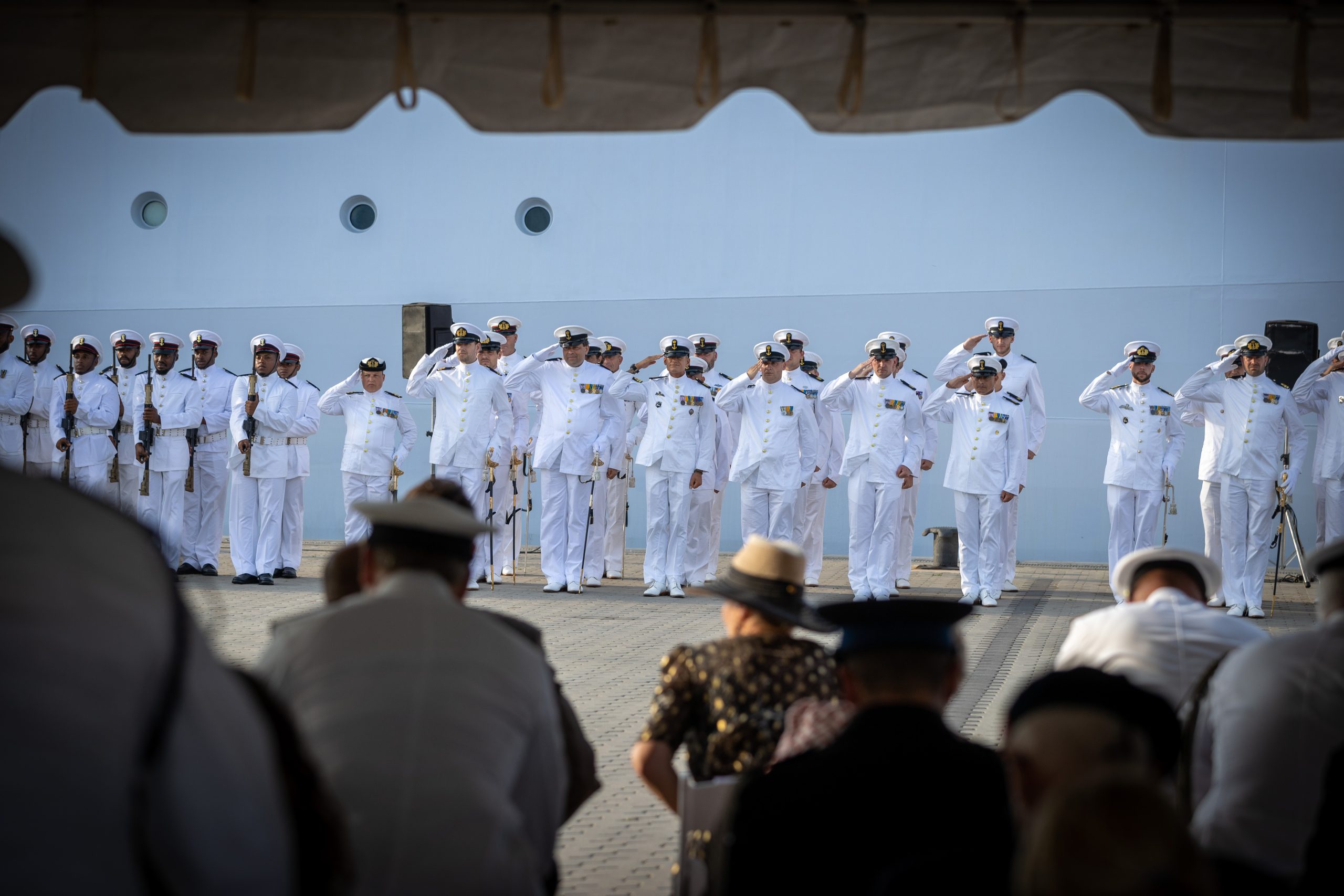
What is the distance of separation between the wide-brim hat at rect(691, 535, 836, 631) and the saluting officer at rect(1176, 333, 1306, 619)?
320 inches

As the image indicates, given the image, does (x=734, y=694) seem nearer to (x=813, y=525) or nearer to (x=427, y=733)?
(x=427, y=733)

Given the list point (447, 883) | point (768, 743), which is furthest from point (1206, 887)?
point (768, 743)

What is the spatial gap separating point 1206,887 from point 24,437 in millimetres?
12618

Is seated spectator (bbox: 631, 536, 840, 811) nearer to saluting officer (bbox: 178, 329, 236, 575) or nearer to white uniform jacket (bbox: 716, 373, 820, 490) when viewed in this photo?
white uniform jacket (bbox: 716, 373, 820, 490)

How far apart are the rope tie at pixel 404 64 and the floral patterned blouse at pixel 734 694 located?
1451mm

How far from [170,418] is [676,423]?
443 cm

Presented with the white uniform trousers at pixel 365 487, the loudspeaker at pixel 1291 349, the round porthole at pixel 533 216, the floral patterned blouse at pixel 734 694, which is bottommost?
the white uniform trousers at pixel 365 487

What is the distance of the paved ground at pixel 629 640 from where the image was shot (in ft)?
14.5

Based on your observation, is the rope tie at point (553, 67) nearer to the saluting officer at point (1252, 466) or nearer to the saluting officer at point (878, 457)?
the saluting officer at point (878, 457)

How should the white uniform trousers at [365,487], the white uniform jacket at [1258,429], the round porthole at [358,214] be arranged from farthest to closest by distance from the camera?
the round porthole at [358,214], the white uniform trousers at [365,487], the white uniform jacket at [1258,429]

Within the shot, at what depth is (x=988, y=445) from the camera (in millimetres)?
10938

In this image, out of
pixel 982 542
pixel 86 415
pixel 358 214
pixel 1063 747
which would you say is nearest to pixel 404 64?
pixel 1063 747

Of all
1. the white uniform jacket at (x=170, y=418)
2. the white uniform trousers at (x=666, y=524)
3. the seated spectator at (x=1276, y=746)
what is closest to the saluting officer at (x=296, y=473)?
the white uniform jacket at (x=170, y=418)

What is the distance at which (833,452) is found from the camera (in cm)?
1277
